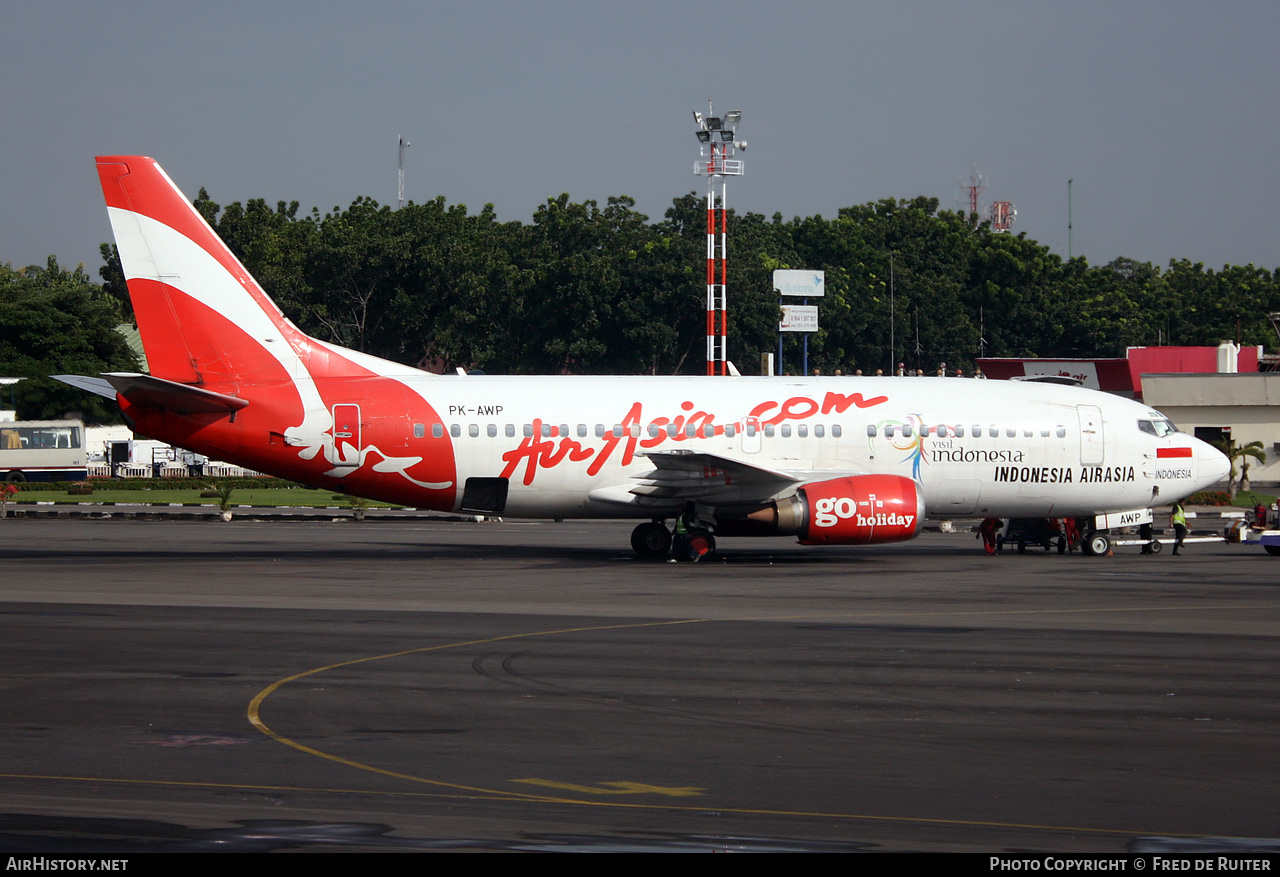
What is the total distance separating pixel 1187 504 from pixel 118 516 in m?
40.3

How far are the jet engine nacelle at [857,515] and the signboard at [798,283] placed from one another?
64389mm

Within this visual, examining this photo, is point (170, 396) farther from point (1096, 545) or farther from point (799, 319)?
point (799, 319)

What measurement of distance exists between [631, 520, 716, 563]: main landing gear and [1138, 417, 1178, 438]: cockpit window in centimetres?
1060

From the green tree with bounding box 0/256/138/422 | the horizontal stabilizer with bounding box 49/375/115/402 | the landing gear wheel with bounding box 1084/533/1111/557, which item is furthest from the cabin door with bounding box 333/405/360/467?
the green tree with bounding box 0/256/138/422

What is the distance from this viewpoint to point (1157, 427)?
3081cm

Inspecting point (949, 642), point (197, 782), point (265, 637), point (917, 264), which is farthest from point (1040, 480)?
point (917, 264)

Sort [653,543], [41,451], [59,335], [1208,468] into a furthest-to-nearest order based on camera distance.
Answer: [59,335], [41,451], [1208,468], [653,543]

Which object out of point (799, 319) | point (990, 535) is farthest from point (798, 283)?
point (990, 535)

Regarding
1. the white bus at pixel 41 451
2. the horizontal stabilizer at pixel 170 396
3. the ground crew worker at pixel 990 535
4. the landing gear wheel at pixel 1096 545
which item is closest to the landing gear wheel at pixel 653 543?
the ground crew worker at pixel 990 535

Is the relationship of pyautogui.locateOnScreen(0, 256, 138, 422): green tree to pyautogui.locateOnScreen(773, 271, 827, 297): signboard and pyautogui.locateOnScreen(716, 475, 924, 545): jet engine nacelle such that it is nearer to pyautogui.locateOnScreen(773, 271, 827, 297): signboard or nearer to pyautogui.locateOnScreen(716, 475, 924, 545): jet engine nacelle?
pyautogui.locateOnScreen(773, 271, 827, 297): signboard

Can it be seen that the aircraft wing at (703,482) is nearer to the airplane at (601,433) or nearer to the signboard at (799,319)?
the airplane at (601,433)

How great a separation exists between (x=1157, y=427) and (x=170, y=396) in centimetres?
2234

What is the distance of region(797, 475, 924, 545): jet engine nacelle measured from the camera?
1075 inches

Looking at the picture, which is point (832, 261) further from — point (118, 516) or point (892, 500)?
point (892, 500)
